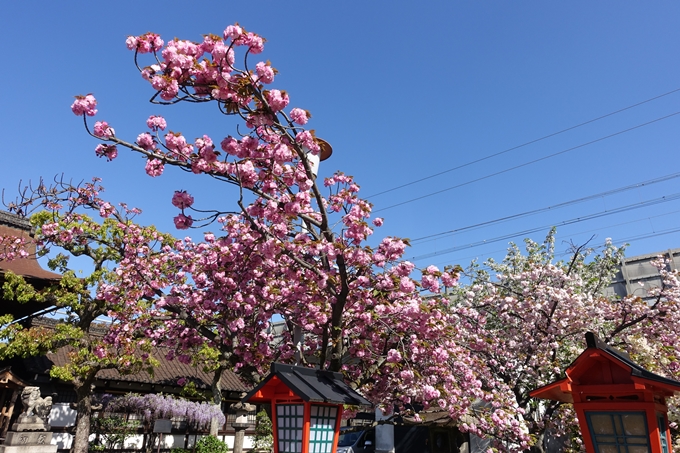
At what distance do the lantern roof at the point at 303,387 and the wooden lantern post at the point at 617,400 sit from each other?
2.41 meters

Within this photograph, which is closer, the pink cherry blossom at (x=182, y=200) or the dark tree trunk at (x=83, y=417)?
the pink cherry blossom at (x=182, y=200)

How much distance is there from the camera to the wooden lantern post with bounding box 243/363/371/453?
15.8 ft

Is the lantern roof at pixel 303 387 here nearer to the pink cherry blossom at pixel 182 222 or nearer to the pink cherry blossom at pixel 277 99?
the pink cherry blossom at pixel 182 222

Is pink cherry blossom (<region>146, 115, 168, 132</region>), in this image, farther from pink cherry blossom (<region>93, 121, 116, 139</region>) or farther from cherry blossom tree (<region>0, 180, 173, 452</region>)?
cherry blossom tree (<region>0, 180, 173, 452</region>)

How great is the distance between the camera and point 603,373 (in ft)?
14.9

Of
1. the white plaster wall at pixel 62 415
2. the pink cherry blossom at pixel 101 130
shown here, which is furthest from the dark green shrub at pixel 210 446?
the pink cherry blossom at pixel 101 130

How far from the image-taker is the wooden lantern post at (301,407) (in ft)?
15.8

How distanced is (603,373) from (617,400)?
274 mm

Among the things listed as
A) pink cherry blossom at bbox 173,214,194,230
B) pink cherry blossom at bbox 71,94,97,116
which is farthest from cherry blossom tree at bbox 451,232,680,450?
pink cherry blossom at bbox 71,94,97,116

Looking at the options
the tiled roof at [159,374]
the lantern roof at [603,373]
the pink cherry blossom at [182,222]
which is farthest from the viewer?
the tiled roof at [159,374]

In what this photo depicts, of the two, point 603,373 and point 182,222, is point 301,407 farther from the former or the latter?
point 603,373

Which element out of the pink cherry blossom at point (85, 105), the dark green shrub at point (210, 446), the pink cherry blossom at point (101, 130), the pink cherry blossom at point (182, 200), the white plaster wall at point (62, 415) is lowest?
the dark green shrub at point (210, 446)

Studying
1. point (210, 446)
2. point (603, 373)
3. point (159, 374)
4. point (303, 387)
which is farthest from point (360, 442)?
point (603, 373)

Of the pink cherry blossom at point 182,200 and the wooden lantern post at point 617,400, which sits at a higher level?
the pink cherry blossom at point 182,200
